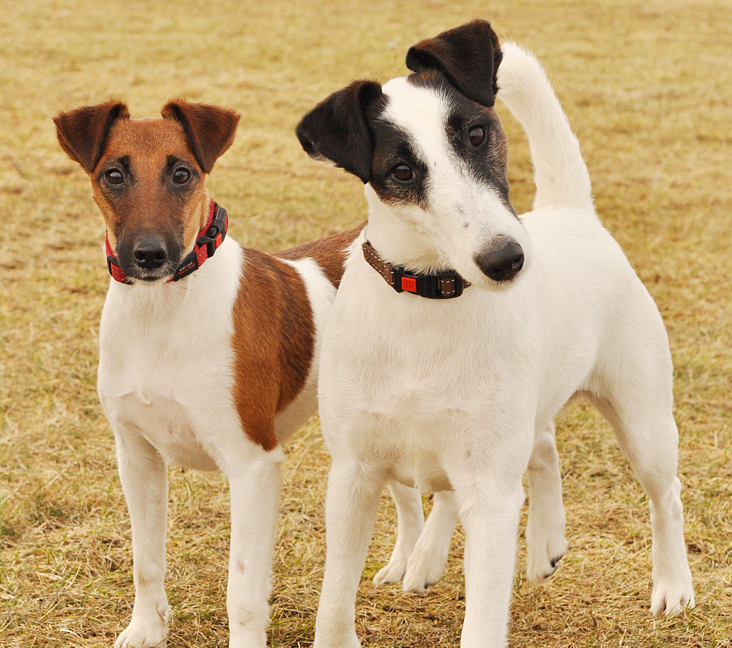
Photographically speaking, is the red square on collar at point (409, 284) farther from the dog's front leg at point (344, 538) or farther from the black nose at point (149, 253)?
the black nose at point (149, 253)

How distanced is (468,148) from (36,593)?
2802mm

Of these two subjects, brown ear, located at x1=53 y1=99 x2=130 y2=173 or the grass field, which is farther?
the grass field

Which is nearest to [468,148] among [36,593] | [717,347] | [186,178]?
[186,178]

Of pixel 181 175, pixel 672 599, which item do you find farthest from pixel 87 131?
pixel 672 599

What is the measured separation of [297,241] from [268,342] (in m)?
5.11

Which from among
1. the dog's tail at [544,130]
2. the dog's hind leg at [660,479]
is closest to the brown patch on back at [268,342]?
the dog's tail at [544,130]

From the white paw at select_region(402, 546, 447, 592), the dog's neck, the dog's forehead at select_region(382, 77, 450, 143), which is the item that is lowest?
the white paw at select_region(402, 546, 447, 592)

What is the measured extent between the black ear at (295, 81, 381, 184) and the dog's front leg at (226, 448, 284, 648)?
47.8 inches

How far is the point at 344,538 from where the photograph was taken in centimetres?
321

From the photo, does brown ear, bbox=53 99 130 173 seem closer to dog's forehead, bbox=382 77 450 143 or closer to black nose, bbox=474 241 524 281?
dog's forehead, bbox=382 77 450 143

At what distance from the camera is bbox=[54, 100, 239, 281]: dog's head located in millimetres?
3117

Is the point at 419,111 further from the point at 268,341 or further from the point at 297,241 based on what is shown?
the point at 297,241

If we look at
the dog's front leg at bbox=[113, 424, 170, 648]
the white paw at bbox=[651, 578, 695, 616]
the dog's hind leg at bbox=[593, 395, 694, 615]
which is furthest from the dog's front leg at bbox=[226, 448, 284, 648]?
the white paw at bbox=[651, 578, 695, 616]

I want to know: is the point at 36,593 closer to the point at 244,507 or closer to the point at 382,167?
the point at 244,507
